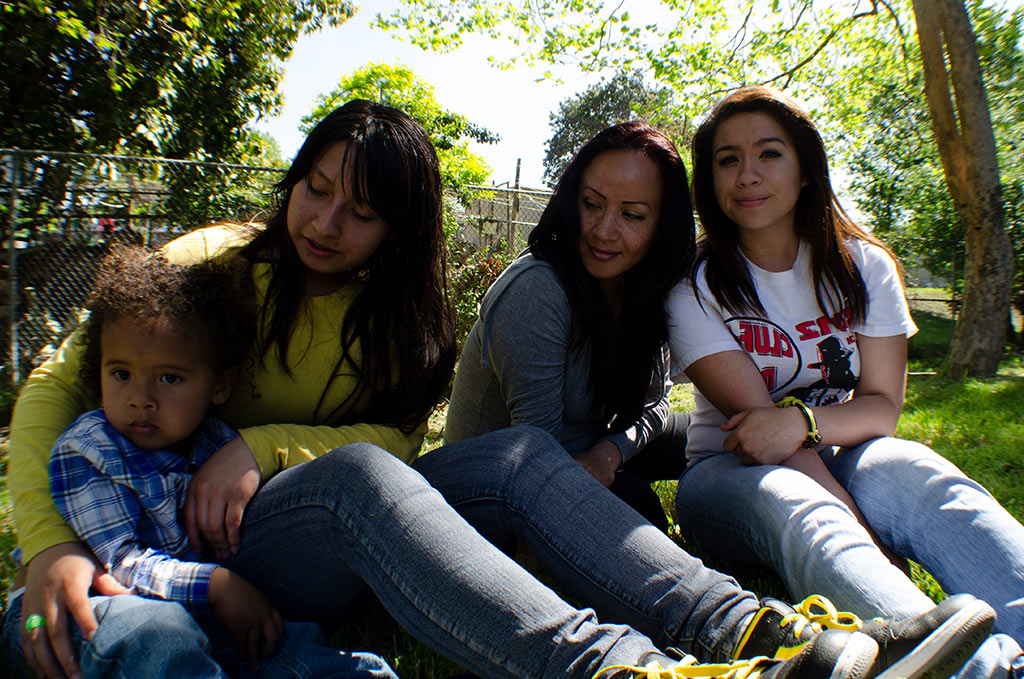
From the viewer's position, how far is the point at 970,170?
701 centimetres

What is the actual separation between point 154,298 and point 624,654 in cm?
129

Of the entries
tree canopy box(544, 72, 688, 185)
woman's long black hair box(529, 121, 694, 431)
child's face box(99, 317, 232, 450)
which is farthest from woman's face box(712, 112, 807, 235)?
tree canopy box(544, 72, 688, 185)

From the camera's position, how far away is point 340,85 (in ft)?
42.5

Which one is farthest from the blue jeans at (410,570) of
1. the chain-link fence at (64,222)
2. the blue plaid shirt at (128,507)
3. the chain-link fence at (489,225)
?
the chain-link fence at (64,222)

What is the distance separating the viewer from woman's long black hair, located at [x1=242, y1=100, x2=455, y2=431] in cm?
186

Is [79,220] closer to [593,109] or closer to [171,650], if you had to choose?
[171,650]

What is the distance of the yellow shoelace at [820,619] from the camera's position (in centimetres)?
127

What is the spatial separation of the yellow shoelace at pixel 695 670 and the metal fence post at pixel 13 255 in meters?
5.45

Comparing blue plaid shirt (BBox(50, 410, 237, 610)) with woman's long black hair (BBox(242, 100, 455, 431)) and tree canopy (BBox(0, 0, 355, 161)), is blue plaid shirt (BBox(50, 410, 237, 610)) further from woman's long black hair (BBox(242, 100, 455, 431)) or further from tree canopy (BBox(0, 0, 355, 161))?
tree canopy (BBox(0, 0, 355, 161))

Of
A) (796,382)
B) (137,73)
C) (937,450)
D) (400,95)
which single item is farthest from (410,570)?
(400,95)

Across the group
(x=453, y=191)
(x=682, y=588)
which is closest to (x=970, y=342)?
(x=453, y=191)

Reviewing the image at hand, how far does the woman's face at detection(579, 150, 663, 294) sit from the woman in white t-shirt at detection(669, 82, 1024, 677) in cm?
23

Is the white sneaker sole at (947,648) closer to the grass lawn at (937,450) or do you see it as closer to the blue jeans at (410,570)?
the blue jeans at (410,570)

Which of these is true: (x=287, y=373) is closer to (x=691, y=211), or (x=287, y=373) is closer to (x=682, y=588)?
(x=682, y=588)
